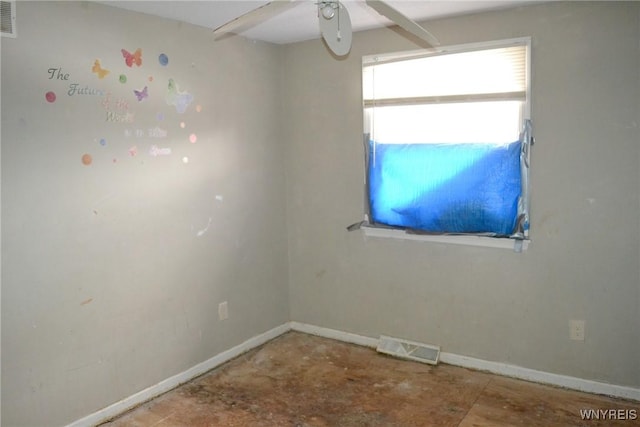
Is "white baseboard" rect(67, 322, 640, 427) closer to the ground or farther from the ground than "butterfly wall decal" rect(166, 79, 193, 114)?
closer to the ground

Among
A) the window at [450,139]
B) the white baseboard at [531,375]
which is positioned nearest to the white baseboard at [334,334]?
the white baseboard at [531,375]

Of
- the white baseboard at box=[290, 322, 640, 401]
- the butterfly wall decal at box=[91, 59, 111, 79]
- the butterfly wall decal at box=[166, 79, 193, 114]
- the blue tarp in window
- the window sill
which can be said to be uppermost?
the butterfly wall decal at box=[91, 59, 111, 79]

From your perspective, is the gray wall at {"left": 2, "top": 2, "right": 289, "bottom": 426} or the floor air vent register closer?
the gray wall at {"left": 2, "top": 2, "right": 289, "bottom": 426}

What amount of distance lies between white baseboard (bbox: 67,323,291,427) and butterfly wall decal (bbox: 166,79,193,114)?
1647mm

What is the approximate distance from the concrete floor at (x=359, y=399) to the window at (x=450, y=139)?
926 millimetres

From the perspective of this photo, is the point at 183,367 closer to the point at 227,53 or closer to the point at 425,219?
the point at 425,219

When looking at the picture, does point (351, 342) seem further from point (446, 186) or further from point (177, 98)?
point (177, 98)

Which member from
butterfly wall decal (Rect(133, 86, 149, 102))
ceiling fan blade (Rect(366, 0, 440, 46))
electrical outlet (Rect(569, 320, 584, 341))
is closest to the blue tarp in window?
electrical outlet (Rect(569, 320, 584, 341))

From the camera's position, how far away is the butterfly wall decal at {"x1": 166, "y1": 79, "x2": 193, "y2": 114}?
123 inches

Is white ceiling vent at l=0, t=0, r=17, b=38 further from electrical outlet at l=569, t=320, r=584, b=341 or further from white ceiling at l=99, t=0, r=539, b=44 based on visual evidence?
electrical outlet at l=569, t=320, r=584, b=341

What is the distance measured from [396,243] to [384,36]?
1.40 meters

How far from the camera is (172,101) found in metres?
3.13

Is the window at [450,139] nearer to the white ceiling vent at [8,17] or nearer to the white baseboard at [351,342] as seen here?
the white baseboard at [351,342]

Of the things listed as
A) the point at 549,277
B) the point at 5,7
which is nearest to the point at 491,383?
the point at 549,277
